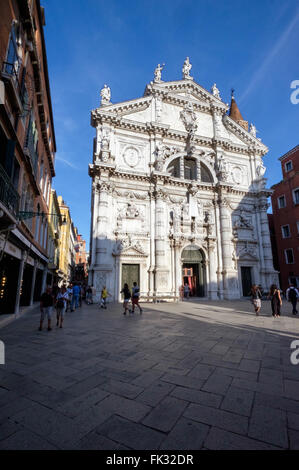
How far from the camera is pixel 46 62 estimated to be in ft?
46.4

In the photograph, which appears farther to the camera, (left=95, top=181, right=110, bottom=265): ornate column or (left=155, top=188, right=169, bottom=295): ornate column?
(left=155, top=188, right=169, bottom=295): ornate column

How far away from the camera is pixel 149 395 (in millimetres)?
3109

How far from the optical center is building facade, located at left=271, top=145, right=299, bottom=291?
27.0 metres

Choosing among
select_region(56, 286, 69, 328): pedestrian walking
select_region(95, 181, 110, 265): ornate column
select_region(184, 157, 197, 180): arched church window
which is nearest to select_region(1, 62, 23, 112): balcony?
select_region(56, 286, 69, 328): pedestrian walking

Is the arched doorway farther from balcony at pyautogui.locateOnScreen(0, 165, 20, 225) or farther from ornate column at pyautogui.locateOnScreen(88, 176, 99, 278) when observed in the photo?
balcony at pyautogui.locateOnScreen(0, 165, 20, 225)

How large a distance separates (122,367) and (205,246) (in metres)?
19.5

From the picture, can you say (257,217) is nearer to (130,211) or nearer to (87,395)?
(130,211)

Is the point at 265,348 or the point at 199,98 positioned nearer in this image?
the point at 265,348

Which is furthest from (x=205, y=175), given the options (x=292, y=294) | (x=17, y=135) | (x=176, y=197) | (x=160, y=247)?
(x=17, y=135)

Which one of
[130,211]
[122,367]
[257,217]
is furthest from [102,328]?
[257,217]

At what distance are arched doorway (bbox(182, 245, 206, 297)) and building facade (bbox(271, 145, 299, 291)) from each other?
12635 millimetres

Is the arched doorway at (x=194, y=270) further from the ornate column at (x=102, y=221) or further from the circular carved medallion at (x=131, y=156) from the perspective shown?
the circular carved medallion at (x=131, y=156)

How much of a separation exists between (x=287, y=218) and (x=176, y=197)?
52.3 ft

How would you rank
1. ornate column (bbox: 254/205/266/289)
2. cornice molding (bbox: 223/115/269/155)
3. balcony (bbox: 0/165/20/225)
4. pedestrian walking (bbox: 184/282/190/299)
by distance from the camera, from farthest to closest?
cornice molding (bbox: 223/115/269/155) < ornate column (bbox: 254/205/266/289) < pedestrian walking (bbox: 184/282/190/299) < balcony (bbox: 0/165/20/225)
